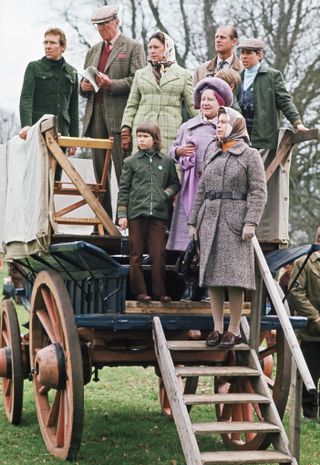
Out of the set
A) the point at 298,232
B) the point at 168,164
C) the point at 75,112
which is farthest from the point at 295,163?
the point at 168,164

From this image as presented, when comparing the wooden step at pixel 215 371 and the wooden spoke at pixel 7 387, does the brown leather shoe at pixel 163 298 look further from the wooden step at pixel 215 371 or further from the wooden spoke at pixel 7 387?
the wooden spoke at pixel 7 387

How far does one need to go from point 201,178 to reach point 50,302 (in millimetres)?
1599

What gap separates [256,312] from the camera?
6930 mm

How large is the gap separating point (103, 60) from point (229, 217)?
290 centimetres

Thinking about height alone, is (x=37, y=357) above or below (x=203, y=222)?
below

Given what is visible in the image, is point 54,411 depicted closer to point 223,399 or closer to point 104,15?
point 223,399

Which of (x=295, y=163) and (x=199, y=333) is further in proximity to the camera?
(x=295, y=163)

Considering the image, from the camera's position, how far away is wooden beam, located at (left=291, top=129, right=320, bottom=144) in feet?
23.9

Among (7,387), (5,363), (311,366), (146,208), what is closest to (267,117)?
(146,208)

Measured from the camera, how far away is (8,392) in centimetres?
918

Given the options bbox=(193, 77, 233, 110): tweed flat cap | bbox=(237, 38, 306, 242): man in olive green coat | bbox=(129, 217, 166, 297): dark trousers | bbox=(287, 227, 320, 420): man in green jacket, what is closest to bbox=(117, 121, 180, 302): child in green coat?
bbox=(129, 217, 166, 297): dark trousers

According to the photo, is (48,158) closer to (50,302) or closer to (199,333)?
(50,302)

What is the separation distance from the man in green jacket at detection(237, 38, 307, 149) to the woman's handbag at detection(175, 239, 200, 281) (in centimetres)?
126

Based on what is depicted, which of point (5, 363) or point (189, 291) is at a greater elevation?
point (189, 291)
